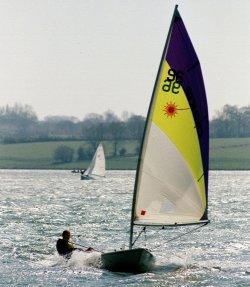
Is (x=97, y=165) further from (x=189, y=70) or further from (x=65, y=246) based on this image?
(x=189, y=70)

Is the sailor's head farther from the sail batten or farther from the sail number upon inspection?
the sail number

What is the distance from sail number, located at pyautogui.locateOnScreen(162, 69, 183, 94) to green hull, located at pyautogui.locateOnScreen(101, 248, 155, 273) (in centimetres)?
533

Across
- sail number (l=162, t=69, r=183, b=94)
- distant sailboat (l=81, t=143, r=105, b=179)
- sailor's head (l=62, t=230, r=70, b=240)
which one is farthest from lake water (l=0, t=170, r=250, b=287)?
distant sailboat (l=81, t=143, r=105, b=179)

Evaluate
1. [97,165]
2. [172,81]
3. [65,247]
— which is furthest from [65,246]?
[97,165]

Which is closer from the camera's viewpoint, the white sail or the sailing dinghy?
the sailing dinghy

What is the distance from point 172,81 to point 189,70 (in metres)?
0.66

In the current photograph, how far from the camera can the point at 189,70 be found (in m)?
24.7

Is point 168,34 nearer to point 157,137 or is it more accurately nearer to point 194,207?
point 157,137

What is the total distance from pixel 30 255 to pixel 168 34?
44.2ft

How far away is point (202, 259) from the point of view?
31.5 metres

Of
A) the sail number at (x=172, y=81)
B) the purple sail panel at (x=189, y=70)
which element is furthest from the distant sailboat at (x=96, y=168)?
the sail number at (x=172, y=81)

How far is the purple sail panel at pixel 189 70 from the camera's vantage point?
24234 mm

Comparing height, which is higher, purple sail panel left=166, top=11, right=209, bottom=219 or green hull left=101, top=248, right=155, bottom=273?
purple sail panel left=166, top=11, right=209, bottom=219

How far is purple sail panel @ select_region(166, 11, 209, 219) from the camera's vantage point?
24.2 m
